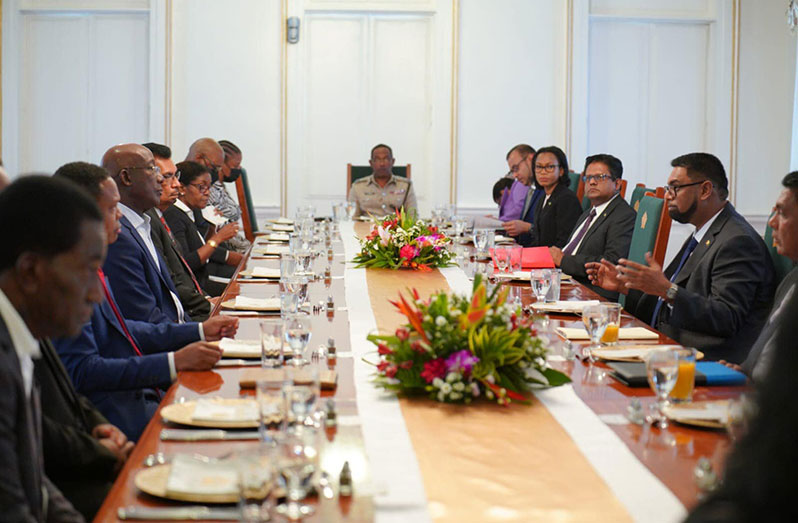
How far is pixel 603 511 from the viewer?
1.59 m

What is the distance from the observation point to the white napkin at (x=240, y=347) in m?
2.64

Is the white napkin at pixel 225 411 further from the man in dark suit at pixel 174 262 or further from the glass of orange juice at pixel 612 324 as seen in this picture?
the man in dark suit at pixel 174 262

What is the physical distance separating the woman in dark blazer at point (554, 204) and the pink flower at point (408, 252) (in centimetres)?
189

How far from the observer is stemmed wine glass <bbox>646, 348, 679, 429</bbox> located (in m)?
2.04

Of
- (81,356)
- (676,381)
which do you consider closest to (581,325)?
(676,381)

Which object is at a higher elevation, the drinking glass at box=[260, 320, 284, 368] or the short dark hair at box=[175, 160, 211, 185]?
the short dark hair at box=[175, 160, 211, 185]

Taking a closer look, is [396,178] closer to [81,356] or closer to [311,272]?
[311,272]

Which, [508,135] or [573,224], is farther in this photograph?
[508,135]

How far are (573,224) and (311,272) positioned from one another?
2.39m

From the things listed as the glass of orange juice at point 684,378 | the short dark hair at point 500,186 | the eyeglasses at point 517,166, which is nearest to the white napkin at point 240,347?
the glass of orange juice at point 684,378

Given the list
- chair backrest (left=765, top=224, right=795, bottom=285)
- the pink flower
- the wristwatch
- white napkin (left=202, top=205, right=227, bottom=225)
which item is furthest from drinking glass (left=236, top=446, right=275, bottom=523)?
white napkin (left=202, top=205, right=227, bottom=225)

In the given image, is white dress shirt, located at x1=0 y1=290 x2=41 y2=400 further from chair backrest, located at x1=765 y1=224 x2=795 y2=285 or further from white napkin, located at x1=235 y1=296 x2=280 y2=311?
chair backrest, located at x1=765 y1=224 x2=795 y2=285

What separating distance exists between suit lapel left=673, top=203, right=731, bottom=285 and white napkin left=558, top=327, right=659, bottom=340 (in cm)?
77

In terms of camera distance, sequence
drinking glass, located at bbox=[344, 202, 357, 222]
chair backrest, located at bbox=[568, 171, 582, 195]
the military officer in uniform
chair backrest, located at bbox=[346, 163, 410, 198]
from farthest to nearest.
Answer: chair backrest, located at bbox=[346, 163, 410, 198], the military officer in uniform, drinking glass, located at bbox=[344, 202, 357, 222], chair backrest, located at bbox=[568, 171, 582, 195]
